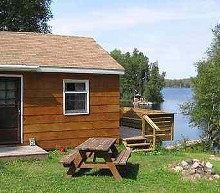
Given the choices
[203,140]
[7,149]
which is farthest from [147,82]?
[7,149]

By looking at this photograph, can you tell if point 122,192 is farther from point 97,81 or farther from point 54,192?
point 97,81

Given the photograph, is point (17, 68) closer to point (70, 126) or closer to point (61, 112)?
point (61, 112)

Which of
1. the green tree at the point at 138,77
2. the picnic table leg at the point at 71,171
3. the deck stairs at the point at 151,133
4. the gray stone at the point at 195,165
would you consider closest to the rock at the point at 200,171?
the gray stone at the point at 195,165

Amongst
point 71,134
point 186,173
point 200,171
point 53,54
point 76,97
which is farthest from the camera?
point 53,54

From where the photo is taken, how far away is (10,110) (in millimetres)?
12617

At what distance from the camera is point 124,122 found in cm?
1788

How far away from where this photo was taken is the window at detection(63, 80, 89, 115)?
13.6 meters

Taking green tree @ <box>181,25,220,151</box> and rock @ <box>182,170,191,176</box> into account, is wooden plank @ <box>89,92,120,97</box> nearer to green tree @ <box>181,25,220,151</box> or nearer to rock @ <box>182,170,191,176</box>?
rock @ <box>182,170,191,176</box>

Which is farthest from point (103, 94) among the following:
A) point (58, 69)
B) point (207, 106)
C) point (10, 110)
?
point (207, 106)

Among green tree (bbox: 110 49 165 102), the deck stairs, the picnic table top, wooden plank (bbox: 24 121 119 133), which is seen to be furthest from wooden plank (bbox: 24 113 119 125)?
green tree (bbox: 110 49 165 102)

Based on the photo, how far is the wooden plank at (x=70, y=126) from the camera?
12.9 metres

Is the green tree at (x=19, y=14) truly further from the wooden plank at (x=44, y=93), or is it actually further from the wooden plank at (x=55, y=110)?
the wooden plank at (x=44, y=93)

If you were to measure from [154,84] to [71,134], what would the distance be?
81989mm

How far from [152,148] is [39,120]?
3792mm
